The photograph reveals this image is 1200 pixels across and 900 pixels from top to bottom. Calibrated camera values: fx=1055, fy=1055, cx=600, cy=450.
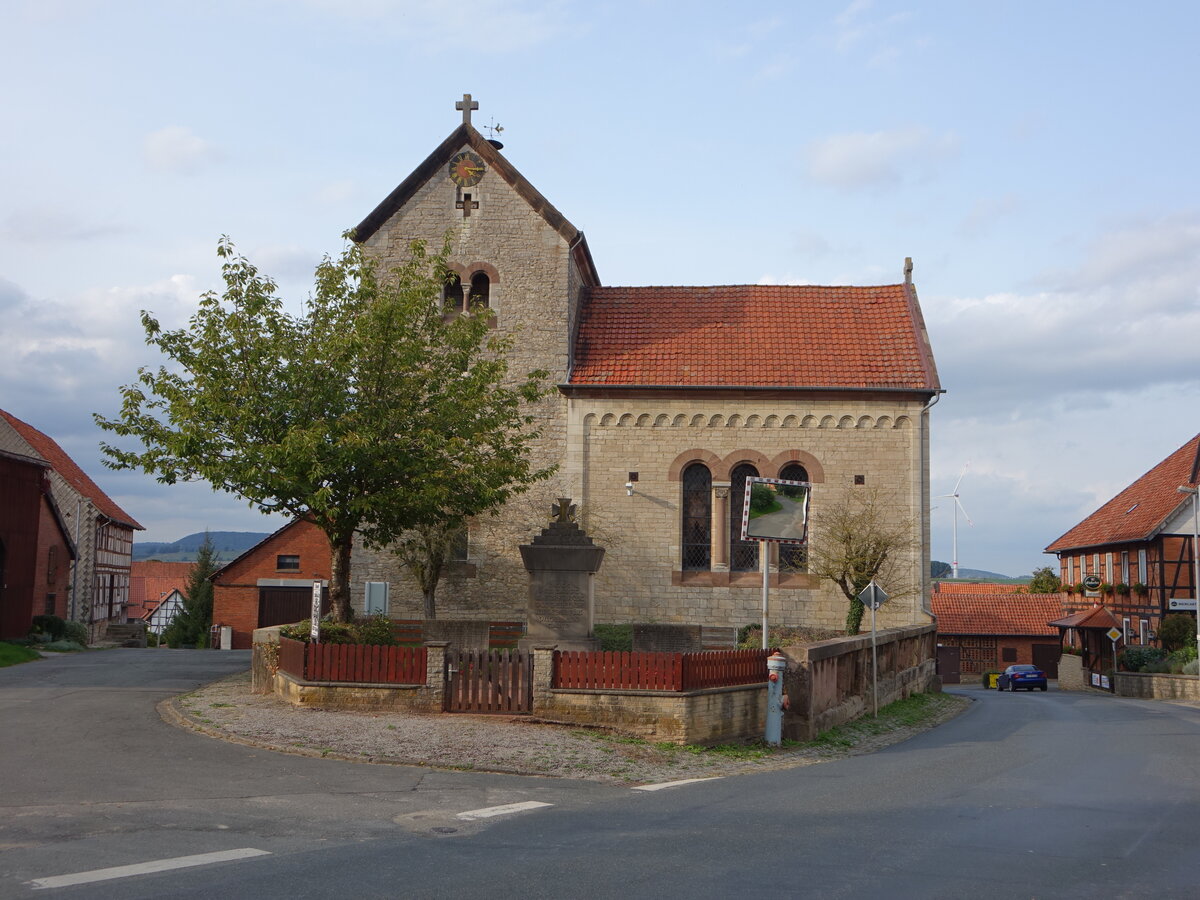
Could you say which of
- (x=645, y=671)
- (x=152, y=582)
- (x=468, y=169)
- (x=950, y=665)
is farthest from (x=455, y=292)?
(x=152, y=582)

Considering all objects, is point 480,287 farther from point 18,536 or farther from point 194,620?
point 194,620

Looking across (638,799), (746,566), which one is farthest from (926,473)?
(638,799)

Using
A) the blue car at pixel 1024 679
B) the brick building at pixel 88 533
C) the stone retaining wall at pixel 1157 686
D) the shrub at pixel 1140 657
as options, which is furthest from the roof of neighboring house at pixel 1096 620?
the brick building at pixel 88 533

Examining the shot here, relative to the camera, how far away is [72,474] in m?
48.1

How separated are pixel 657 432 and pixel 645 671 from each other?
38.9ft

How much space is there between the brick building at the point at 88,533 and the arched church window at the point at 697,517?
2680 cm

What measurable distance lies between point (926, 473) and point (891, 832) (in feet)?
57.2

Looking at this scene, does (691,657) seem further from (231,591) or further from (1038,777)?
(231,591)

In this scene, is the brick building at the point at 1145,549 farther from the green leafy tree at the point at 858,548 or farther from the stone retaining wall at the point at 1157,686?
the green leafy tree at the point at 858,548

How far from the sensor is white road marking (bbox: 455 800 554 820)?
9.34 metres

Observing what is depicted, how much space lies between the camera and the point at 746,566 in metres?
25.6

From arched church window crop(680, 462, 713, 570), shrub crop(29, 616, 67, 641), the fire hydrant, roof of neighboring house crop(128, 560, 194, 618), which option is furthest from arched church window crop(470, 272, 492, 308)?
roof of neighboring house crop(128, 560, 194, 618)

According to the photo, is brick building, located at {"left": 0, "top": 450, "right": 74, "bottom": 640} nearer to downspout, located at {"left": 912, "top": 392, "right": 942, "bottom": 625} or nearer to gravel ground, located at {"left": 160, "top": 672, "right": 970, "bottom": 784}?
gravel ground, located at {"left": 160, "top": 672, "right": 970, "bottom": 784}

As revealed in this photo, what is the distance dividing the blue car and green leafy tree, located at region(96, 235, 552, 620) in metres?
34.1
